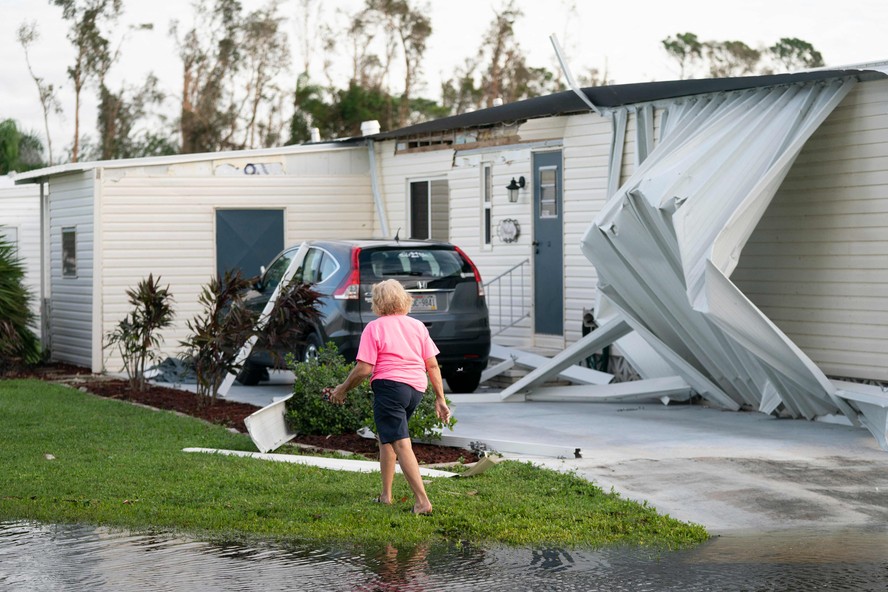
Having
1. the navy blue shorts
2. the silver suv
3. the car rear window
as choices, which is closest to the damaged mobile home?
the silver suv

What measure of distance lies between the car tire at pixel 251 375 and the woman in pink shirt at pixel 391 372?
7.85 metres

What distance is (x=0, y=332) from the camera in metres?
16.6

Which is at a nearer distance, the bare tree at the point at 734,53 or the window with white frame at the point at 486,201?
the window with white frame at the point at 486,201

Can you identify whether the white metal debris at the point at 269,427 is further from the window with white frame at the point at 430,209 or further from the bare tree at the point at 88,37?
the bare tree at the point at 88,37

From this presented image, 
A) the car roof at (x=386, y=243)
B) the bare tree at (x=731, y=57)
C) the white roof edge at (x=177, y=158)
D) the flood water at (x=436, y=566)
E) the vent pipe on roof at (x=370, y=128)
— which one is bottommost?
the flood water at (x=436, y=566)

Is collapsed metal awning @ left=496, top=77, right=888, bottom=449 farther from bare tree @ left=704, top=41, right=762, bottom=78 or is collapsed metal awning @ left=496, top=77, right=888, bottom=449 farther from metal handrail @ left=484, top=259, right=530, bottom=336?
bare tree @ left=704, top=41, right=762, bottom=78

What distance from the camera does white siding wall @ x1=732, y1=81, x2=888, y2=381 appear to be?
11.2m

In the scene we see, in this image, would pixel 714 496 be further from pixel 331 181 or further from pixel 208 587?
pixel 331 181

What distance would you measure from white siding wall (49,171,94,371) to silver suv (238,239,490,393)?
5347 mm

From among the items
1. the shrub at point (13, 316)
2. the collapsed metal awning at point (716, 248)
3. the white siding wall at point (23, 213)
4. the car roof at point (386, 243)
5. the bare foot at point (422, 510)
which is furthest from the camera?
the white siding wall at point (23, 213)

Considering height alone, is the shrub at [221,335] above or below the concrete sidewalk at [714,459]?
above

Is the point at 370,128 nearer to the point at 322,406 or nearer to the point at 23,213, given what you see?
the point at 322,406

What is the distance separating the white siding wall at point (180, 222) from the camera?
1748 centimetres

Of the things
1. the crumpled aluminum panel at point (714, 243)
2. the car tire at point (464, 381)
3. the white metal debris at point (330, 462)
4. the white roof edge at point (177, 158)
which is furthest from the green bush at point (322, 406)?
the white roof edge at point (177, 158)
